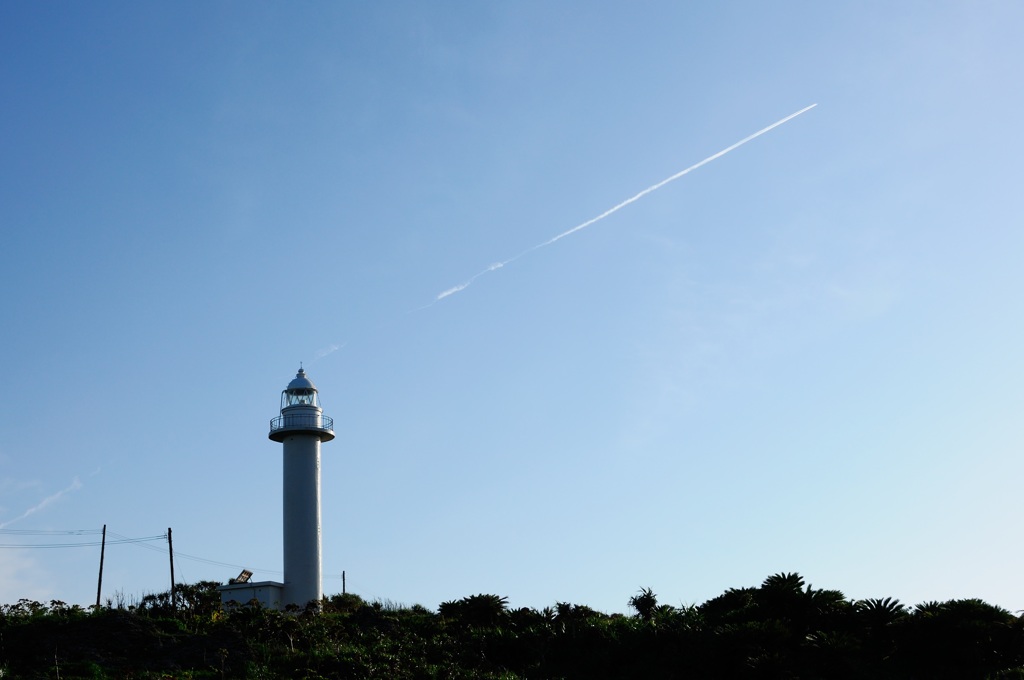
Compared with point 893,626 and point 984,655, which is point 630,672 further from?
point 984,655

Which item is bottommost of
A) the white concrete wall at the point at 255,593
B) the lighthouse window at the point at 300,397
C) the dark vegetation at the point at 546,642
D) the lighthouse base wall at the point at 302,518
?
the dark vegetation at the point at 546,642

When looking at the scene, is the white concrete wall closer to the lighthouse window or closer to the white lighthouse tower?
the white lighthouse tower

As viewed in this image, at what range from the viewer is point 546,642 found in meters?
26.1

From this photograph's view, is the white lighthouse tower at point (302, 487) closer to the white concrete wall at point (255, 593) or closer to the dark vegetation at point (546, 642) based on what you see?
the white concrete wall at point (255, 593)

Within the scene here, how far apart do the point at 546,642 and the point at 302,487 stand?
48.4 feet

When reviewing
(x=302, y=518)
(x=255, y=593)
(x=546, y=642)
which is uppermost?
(x=302, y=518)

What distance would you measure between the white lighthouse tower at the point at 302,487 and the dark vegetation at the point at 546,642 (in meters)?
9.04

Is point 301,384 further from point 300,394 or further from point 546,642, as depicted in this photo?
point 546,642

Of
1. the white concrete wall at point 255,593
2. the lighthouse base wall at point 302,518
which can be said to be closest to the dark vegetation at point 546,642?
the white concrete wall at point 255,593

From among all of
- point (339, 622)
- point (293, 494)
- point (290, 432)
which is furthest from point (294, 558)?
point (339, 622)

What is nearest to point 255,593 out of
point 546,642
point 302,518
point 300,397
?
point 302,518

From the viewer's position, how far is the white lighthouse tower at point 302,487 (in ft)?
121

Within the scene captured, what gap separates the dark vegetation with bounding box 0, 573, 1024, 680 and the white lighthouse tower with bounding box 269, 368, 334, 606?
9.04 metres

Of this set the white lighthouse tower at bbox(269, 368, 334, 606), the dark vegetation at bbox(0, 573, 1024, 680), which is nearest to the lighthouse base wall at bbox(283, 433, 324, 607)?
the white lighthouse tower at bbox(269, 368, 334, 606)
